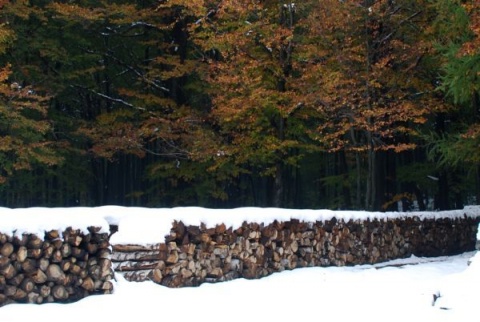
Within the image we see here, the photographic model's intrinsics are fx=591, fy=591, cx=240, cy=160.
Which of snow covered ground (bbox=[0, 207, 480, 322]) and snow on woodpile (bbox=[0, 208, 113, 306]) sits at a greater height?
snow on woodpile (bbox=[0, 208, 113, 306])

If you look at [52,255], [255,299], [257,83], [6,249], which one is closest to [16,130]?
[257,83]

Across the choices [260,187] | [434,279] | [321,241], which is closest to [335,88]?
[321,241]

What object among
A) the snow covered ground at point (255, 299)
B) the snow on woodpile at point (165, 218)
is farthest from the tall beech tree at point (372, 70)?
the snow covered ground at point (255, 299)

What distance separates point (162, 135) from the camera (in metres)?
22.1

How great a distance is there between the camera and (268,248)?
11266 millimetres

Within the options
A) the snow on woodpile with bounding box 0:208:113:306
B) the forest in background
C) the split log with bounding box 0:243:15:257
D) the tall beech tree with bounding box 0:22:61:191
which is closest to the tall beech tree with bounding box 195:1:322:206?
the forest in background

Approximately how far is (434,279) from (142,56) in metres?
20.4

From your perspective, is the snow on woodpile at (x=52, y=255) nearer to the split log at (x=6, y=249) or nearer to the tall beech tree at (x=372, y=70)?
the split log at (x=6, y=249)

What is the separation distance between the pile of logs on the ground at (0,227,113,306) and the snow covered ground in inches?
6.0

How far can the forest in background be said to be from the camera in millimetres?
19062

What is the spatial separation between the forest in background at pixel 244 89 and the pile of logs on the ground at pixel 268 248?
261cm

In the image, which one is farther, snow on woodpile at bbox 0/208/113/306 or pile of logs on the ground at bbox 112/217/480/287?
pile of logs on the ground at bbox 112/217/480/287

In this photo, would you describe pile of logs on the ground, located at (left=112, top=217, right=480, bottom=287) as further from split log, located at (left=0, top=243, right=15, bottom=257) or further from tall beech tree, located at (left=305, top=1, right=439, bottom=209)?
tall beech tree, located at (left=305, top=1, right=439, bottom=209)

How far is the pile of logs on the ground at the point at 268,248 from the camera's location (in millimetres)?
8953
